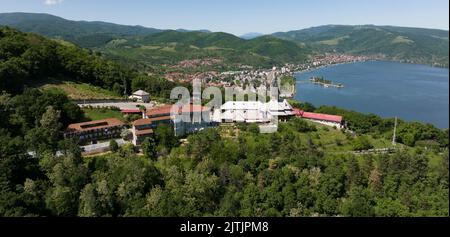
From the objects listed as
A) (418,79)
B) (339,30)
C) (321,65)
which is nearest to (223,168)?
(418,79)

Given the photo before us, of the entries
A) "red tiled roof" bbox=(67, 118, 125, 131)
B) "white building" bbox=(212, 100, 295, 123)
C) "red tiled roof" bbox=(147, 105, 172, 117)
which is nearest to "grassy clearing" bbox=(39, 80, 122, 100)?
"red tiled roof" bbox=(67, 118, 125, 131)

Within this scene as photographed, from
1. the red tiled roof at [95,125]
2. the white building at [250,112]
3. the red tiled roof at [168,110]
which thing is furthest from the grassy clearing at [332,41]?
the red tiled roof at [95,125]

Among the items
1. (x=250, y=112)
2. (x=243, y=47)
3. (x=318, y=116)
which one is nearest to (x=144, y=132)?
(x=250, y=112)

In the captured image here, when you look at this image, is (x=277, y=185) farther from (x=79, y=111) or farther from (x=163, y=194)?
(x=79, y=111)

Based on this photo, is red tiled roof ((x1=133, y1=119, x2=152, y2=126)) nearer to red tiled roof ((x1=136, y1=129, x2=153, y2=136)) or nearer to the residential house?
red tiled roof ((x1=136, y1=129, x2=153, y2=136))

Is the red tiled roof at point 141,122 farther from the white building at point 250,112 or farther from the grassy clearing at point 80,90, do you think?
the grassy clearing at point 80,90
